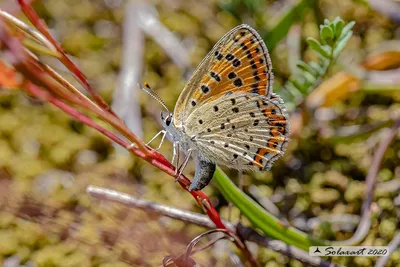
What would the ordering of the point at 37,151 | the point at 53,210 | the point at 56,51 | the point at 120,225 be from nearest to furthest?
1. the point at 56,51
2. the point at 120,225
3. the point at 53,210
4. the point at 37,151

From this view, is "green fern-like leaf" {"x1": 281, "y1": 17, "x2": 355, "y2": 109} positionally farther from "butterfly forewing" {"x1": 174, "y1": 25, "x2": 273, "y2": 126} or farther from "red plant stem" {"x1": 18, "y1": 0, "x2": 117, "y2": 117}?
"red plant stem" {"x1": 18, "y1": 0, "x2": 117, "y2": 117}

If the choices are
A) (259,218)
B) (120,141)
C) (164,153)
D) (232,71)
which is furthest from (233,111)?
(164,153)

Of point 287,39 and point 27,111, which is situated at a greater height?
point 287,39

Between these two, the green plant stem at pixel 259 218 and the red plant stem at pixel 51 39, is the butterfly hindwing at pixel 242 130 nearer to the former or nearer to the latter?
the green plant stem at pixel 259 218

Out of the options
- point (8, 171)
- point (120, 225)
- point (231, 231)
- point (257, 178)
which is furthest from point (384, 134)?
point (8, 171)

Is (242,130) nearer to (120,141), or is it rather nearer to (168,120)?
(168,120)

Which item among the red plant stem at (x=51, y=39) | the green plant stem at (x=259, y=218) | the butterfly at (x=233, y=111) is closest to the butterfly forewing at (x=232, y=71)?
the butterfly at (x=233, y=111)

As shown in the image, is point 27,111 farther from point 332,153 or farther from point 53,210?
point 332,153
